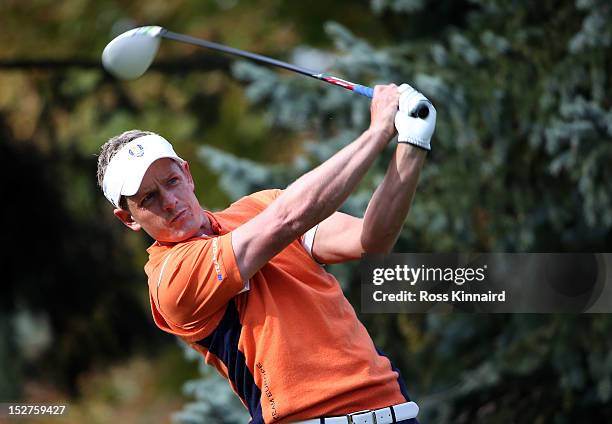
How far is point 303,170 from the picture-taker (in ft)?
20.9

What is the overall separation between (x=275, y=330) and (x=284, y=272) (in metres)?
0.18

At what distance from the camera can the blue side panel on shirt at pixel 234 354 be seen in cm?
318

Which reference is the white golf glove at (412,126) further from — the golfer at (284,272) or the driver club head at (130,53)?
the driver club head at (130,53)

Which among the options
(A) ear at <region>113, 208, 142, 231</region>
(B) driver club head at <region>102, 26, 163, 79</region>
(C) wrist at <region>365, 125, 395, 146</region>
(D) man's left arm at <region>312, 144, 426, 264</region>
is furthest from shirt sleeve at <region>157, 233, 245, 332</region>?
(B) driver club head at <region>102, 26, 163, 79</region>

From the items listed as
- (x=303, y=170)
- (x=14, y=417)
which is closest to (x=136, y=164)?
(x=303, y=170)

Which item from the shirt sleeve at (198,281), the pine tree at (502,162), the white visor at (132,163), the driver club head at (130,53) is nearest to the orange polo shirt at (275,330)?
the shirt sleeve at (198,281)

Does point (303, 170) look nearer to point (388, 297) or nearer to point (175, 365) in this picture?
point (388, 297)

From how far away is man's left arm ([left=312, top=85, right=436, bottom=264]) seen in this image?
303cm

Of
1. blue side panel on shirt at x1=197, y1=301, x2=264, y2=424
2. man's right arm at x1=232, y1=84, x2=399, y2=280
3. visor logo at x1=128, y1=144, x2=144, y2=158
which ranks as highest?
visor logo at x1=128, y1=144, x2=144, y2=158

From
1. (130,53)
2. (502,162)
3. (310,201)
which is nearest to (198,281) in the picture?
(310,201)

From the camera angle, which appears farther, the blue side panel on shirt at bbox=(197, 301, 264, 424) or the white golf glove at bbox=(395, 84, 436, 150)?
the blue side panel on shirt at bbox=(197, 301, 264, 424)

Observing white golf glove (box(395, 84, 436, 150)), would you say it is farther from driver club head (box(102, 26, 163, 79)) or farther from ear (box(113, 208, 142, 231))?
driver club head (box(102, 26, 163, 79))

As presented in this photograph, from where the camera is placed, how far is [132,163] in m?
3.22

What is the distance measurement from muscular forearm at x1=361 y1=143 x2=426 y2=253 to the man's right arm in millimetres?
78
